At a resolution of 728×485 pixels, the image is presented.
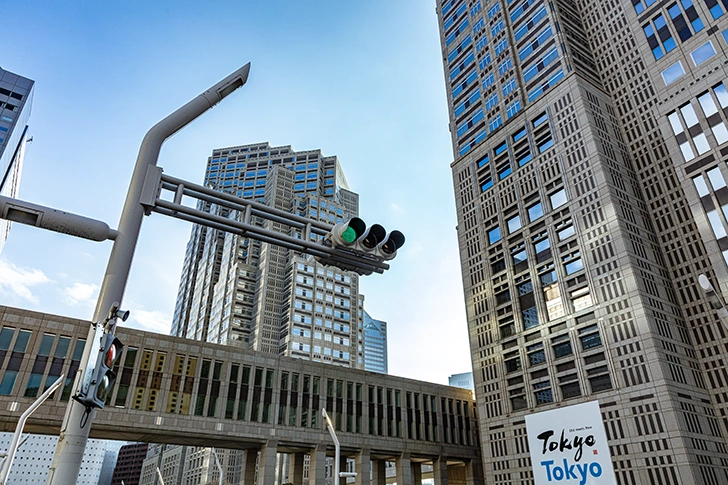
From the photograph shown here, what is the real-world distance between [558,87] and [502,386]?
33.5 meters

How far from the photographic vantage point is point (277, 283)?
381 ft

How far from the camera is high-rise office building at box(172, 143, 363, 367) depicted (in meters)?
109

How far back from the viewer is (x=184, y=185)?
31.9ft

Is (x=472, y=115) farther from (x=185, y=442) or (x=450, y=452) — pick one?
(x=185, y=442)

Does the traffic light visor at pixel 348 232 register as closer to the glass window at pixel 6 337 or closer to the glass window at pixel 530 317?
the glass window at pixel 6 337

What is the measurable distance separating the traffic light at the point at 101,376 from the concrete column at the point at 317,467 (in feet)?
158

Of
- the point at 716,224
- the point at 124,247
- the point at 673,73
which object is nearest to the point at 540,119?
the point at 673,73

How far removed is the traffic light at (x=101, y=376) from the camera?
668 cm

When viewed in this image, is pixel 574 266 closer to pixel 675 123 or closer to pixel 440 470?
pixel 675 123

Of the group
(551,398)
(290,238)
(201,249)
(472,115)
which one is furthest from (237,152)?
(290,238)

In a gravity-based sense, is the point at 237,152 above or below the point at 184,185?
above

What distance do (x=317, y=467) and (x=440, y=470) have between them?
1626 cm

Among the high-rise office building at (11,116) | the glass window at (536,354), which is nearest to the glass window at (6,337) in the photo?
the glass window at (536,354)

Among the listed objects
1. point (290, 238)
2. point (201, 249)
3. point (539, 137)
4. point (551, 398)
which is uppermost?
point (201, 249)
